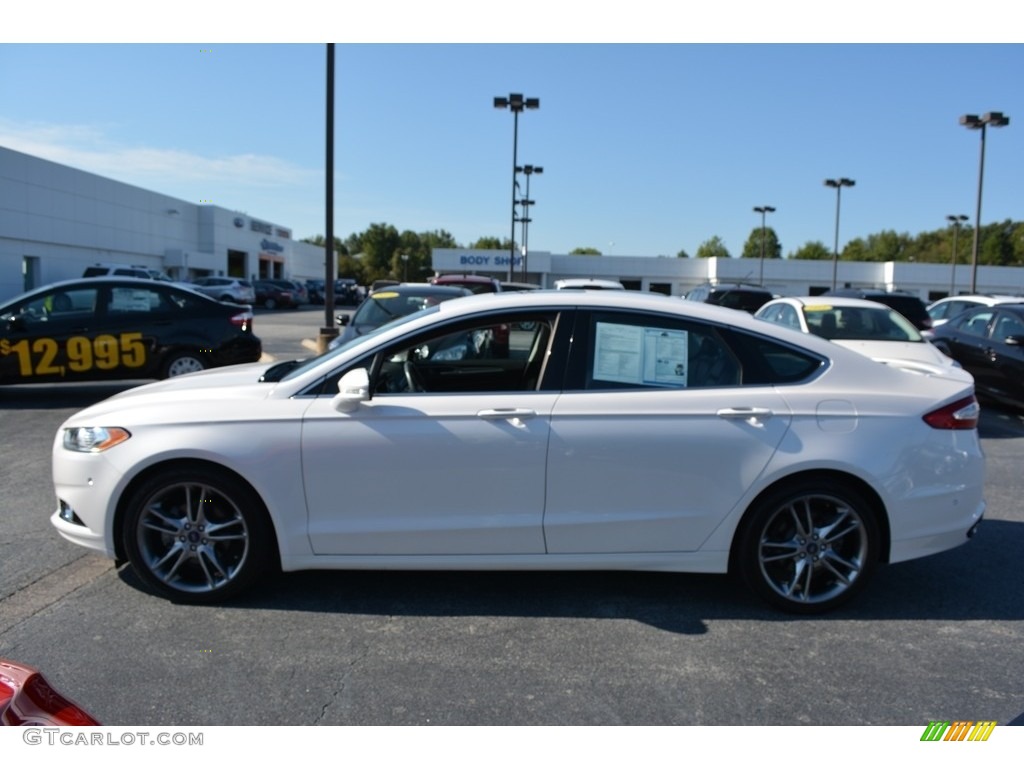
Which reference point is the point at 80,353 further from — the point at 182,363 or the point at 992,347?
the point at 992,347

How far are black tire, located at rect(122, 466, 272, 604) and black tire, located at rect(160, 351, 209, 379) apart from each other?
6.28 metres

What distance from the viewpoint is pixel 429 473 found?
391 cm

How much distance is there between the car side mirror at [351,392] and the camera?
12.7 feet

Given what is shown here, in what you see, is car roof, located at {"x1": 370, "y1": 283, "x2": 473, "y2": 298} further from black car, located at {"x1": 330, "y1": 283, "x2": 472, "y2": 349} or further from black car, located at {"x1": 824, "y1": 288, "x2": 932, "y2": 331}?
black car, located at {"x1": 824, "y1": 288, "x2": 932, "y2": 331}

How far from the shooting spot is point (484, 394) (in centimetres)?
402

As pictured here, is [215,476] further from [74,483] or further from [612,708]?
[612,708]

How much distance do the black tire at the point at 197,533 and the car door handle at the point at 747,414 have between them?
237cm

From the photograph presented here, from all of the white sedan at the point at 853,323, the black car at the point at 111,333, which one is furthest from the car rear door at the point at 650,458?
the black car at the point at 111,333

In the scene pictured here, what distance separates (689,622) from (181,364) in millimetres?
8064

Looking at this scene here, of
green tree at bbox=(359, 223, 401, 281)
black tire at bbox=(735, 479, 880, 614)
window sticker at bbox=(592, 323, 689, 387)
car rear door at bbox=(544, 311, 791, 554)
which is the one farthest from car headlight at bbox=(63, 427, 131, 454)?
green tree at bbox=(359, 223, 401, 281)

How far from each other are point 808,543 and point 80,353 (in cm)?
884

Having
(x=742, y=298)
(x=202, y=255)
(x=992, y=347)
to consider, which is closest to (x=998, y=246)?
(x=202, y=255)
